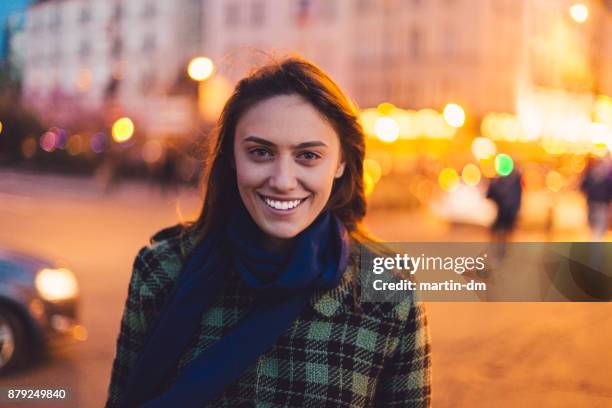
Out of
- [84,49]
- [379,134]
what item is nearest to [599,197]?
[84,49]

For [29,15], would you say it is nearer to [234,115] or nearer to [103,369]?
[103,369]

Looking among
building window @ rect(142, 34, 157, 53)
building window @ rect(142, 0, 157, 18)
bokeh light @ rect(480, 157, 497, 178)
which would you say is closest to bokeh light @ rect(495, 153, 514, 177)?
building window @ rect(142, 0, 157, 18)

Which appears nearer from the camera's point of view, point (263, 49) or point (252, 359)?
point (252, 359)

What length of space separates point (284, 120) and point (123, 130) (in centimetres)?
2592

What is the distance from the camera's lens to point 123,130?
2667cm

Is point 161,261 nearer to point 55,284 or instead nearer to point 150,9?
point 55,284

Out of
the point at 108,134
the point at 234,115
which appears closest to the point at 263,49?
the point at 234,115

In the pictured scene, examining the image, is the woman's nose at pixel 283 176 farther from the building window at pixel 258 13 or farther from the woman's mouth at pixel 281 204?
the building window at pixel 258 13

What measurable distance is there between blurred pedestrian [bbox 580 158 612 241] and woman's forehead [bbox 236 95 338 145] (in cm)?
1066

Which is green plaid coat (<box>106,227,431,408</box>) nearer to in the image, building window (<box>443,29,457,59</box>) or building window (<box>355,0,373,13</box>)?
building window (<box>355,0,373,13</box>)

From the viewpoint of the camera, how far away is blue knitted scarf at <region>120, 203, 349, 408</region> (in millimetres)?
1706

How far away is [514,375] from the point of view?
5.06 metres

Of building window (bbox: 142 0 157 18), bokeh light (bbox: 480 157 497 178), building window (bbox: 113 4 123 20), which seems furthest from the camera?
bokeh light (bbox: 480 157 497 178)

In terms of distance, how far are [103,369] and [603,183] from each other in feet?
29.3
